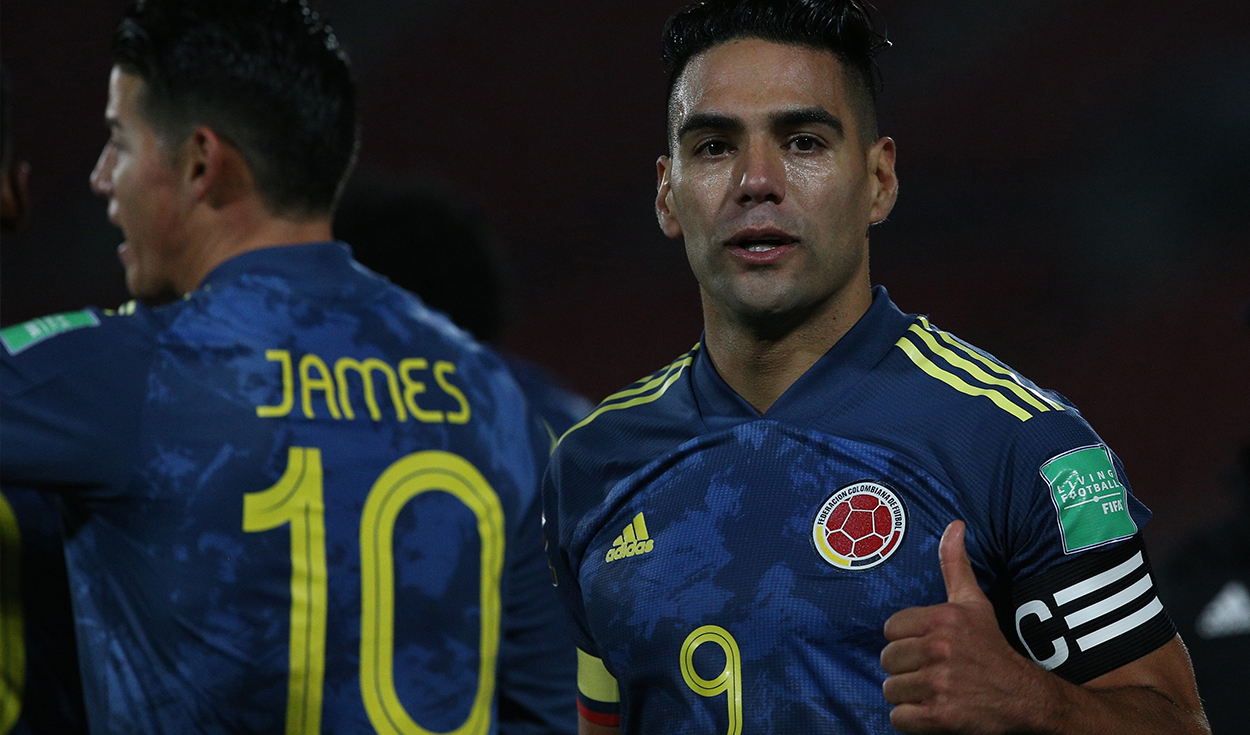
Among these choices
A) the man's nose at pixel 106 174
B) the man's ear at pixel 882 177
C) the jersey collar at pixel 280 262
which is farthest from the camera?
the man's nose at pixel 106 174

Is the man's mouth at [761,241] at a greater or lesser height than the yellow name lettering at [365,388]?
greater

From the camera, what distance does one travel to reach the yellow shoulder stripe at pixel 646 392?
6.00ft

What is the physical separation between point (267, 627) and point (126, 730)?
0.27 m

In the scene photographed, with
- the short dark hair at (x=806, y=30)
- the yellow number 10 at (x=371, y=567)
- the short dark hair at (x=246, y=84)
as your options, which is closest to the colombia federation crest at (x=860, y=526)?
the short dark hair at (x=806, y=30)

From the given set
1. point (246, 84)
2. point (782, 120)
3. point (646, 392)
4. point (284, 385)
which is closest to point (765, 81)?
point (782, 120)

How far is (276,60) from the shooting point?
7.70 ft

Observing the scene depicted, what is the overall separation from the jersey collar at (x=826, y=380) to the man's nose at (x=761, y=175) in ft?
0.69

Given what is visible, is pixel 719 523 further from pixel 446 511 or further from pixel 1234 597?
pixel 1234 597

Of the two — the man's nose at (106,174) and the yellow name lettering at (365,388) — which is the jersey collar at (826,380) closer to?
the yellow name lettering at (365,388)

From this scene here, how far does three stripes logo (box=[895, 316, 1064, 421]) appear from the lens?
4.94 feet

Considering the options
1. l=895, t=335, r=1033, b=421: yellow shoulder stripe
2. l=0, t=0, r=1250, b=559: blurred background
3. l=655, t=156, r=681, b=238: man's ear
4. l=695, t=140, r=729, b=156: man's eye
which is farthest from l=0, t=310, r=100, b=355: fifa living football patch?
l=0, t=0, r=1250, b=559: blurred background

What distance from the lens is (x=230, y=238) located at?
2305 mm

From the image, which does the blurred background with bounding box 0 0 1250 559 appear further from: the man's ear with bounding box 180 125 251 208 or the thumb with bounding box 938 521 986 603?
the thumb with bounding box 938 521 986 603

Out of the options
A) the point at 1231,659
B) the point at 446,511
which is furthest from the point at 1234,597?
the point at 446,511
